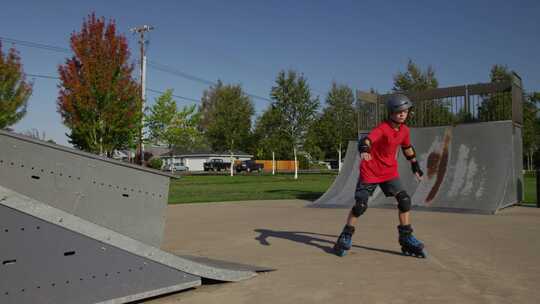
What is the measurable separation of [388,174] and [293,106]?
3556 cm

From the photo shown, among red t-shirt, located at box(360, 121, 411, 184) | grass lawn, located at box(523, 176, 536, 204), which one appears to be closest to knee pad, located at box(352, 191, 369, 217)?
red t-shirt, located at box(360, 121, 411, 184)

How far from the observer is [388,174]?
5.62m

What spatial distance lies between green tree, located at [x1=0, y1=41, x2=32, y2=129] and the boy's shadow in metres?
18.7

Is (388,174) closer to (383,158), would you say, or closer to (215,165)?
(383,158)

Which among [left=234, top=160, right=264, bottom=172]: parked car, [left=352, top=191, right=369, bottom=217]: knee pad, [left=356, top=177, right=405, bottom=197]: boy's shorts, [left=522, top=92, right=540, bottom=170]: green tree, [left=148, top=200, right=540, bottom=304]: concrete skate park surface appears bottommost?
[left=148, top=200, right=540, bottom=304]: concrete skate park surface

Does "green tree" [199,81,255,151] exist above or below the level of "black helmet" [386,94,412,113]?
above

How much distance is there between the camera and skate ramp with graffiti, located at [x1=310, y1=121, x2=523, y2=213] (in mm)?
10719

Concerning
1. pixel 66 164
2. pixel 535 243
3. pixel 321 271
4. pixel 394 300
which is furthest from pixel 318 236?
pixel 66 164

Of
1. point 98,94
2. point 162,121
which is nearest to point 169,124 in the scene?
point 162,121

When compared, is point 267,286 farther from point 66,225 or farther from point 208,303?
point 66,225

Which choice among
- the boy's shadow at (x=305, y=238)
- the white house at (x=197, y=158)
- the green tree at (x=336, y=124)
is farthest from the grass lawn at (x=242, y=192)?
the white house at (x=197, y=158)

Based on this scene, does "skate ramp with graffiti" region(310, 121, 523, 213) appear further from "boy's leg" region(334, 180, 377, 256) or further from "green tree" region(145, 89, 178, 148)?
"green tree" region(145, 89, 178, 148)

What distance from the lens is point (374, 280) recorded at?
4.31 metres

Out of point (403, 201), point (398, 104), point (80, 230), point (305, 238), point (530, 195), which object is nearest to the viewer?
point (80, 230)
